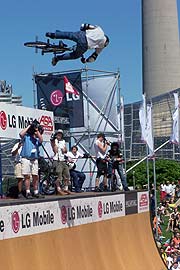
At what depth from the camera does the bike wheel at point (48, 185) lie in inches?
567

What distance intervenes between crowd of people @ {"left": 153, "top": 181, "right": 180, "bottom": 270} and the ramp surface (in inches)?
47.4

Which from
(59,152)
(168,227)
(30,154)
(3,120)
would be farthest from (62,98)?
(30,154)

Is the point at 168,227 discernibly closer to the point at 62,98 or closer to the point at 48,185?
the point at 62,98

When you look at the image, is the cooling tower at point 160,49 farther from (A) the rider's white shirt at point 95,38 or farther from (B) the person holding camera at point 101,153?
(A) the rider's white shirt at point 95,38

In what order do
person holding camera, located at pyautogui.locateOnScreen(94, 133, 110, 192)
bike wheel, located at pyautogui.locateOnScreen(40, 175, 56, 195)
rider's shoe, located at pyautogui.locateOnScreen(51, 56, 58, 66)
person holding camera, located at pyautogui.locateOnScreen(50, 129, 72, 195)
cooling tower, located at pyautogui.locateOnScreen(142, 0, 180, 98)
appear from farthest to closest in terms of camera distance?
cooling tower, located at pyautogui.locateOnScreen(142, 0, 180, 98)
person holding camera, located at pyautogui.locateOnScreen(94, 133, 110, 192)
bike wheel, located at pyautogui.locateOnScreen(40, 175, 56, 195)
person holding camera, located at pyautogui.locateOnScreen(50, 129, 72, 195)
rider's shoe, located at pyautogui.locateOnScreen(51, 56, 58, 66)

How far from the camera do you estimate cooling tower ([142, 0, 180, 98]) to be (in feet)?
292

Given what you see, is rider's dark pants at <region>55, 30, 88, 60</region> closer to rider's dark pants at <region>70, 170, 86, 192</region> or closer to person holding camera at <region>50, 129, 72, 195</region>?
person holding camera at <region>50, 129, 72, 195</region>

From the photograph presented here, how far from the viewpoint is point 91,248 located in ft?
40.7

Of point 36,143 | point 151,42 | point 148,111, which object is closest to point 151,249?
point 36,143

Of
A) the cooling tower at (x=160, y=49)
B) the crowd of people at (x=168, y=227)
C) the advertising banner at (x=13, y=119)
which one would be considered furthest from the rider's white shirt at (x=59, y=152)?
the cooling tower at (x=160, y=49)

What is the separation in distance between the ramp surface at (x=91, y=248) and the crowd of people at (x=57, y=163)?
42.2 inches

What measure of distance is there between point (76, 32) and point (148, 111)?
39.4 ft

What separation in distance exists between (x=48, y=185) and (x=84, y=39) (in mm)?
4220

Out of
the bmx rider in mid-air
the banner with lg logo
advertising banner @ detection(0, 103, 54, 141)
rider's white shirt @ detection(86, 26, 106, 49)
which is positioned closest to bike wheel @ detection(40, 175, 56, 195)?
advertising banner @ detection(0, 103, 54, 141)
